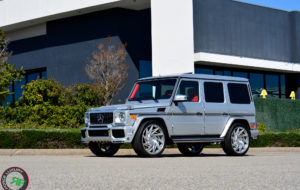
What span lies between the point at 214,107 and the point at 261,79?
2138 cm

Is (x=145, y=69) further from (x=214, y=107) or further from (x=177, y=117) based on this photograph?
(x=177, y=117)

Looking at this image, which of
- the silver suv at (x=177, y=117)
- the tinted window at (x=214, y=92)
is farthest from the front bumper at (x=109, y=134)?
the tinted window at (x=214, y=92)

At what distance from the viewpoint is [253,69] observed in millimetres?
33906

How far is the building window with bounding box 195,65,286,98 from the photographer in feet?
109

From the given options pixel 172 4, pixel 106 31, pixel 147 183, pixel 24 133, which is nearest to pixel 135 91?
pixel 24 133

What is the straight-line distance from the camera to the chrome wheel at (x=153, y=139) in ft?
43.3

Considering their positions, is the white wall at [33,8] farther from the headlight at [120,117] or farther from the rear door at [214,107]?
the headlight at [120,117]

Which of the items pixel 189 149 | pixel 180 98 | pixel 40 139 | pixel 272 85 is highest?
pixel 272 85

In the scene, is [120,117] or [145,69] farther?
[145,69]

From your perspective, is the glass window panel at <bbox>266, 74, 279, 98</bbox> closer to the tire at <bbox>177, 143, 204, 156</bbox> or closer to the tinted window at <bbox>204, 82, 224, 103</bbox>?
the tire at <bbox>177, 143, 204, 156</bbox>

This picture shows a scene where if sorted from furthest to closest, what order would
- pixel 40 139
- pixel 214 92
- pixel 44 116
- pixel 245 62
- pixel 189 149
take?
pixel 245 62, pixel 44 116, pixel 40 139, pixel 189 149, pixel 214 92

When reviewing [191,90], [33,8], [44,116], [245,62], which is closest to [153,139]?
[191,90]

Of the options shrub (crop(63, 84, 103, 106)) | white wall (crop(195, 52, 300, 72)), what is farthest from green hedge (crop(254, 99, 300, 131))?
shrub (crop(63, 84, 103, 106))

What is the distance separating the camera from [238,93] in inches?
603
